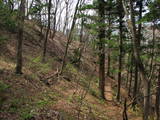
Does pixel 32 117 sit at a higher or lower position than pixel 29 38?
lower

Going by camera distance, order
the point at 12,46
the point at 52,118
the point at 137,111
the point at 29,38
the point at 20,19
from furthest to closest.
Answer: the point at 29,38 < the point at 12,46 < the point at 137,111 < the point at 20,19 < the point at 52,118

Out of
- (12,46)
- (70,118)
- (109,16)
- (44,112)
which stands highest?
(109,16)

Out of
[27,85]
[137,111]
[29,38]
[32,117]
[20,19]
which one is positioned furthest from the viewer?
[29,38]

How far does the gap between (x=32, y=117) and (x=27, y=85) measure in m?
4.08

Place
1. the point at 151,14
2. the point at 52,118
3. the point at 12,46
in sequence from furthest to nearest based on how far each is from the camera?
the point at 12,46, the point at 151,14, the point at 52,118

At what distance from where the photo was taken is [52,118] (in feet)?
24.7

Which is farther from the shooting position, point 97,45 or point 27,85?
point 97,45

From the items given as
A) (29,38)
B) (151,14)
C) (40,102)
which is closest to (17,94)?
(40,102)

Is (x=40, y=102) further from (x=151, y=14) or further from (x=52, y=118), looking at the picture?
(x=151, y=14)

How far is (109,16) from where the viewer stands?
15.2 meters

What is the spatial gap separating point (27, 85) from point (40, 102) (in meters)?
2.20

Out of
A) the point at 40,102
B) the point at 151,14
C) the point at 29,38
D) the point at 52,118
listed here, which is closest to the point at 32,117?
the point at 52,118

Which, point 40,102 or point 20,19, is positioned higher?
point 20,19

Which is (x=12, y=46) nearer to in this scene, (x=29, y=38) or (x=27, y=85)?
(x=29, y=38)
